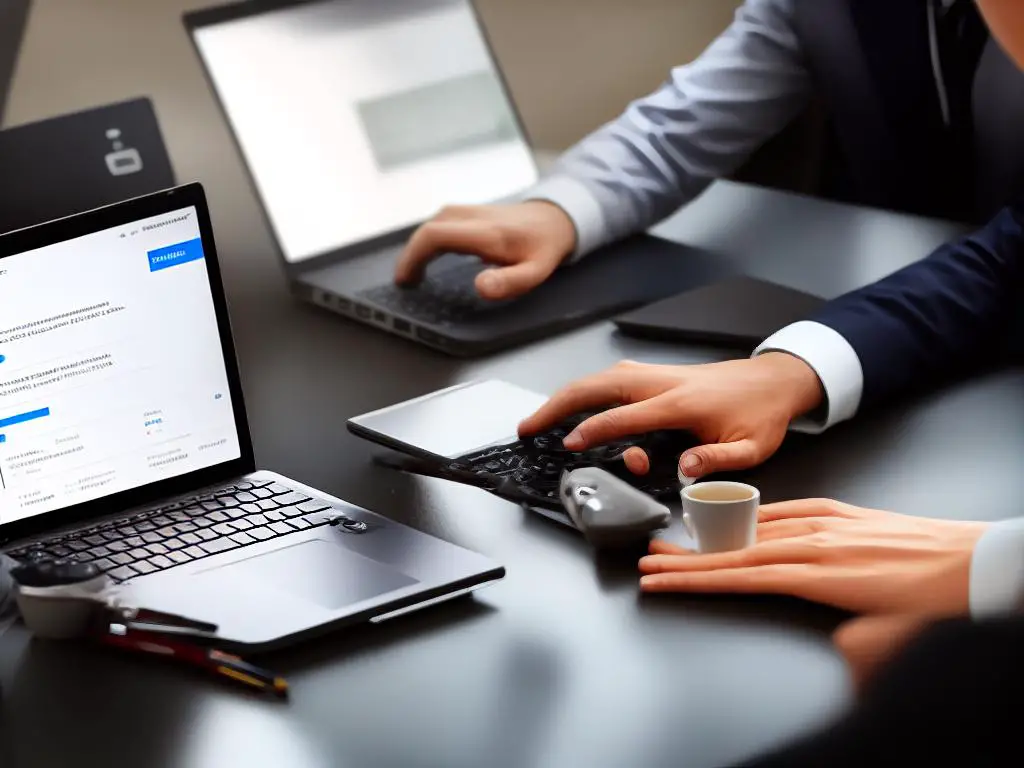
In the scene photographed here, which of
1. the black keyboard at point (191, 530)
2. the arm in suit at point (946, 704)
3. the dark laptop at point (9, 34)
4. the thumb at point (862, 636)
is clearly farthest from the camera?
the dark laptop at point (9, 34)

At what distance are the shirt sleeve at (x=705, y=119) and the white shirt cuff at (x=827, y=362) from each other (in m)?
0.49

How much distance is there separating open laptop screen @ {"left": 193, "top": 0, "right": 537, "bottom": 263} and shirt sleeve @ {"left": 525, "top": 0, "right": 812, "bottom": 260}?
132mm

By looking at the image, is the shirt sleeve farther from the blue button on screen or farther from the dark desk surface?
the blue button on screen

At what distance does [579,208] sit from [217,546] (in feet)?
2.56

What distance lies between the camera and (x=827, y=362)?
4.17ft

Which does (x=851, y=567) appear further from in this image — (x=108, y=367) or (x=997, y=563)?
(x=108, y=367)

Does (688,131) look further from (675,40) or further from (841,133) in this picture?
(675,40)

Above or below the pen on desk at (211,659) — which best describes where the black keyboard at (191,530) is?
above

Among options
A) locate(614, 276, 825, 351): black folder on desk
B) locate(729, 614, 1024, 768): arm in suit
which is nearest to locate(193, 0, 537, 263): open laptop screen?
locate(614, 276, 825, 351): black folder on desk

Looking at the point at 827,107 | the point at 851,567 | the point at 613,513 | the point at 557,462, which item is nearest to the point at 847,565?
the point at 851,567

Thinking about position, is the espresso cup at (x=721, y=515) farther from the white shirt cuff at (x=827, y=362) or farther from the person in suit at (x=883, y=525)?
the white shirt cuff at (x=827, y=362)

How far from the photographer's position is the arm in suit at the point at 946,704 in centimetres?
57

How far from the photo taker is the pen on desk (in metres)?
0.90

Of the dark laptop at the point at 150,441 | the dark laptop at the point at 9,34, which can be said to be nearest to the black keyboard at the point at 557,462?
the dark laptop at the point at 150,441
